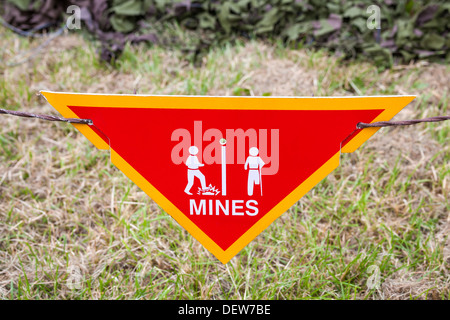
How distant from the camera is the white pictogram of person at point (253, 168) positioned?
135 centimetres

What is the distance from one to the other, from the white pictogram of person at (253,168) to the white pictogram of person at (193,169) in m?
0.17

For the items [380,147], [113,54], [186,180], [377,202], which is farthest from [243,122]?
[113,54]

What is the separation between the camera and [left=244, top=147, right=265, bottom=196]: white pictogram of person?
53.3 inches

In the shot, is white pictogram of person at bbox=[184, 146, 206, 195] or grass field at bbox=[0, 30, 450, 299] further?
grass field at bbox=[0, 30, 450, 299]

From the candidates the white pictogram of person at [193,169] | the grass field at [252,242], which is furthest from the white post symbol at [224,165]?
the grass field at [252,242]

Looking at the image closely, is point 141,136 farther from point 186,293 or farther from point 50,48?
point 50,48

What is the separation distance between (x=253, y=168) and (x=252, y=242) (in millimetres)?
772

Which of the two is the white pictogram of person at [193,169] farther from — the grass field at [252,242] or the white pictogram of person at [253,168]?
the grass field at [252,242]

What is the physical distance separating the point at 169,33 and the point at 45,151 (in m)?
1.49

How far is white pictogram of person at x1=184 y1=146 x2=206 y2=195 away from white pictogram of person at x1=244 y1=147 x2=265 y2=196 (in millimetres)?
167

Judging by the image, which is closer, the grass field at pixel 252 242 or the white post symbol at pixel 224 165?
the white post symbol at pixel 224 165

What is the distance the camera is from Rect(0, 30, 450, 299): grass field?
1833mm

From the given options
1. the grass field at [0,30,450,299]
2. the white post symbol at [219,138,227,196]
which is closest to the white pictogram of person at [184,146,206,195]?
the white post symbol at [219,138,227,196]

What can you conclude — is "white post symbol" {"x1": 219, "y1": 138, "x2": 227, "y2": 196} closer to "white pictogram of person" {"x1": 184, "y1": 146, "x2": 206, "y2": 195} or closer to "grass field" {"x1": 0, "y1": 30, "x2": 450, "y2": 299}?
"white pictogram of person" {"x1": 184, "y1": 146, "x2": 206, "y2": 195}
